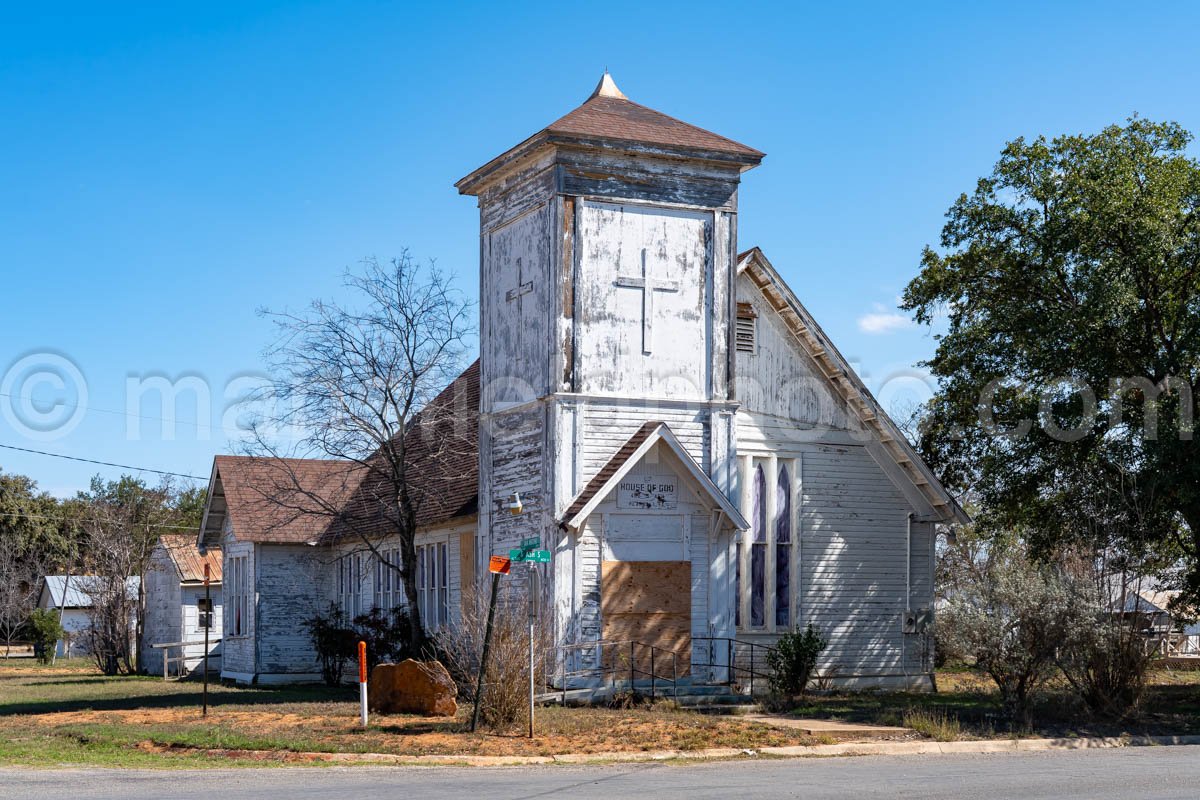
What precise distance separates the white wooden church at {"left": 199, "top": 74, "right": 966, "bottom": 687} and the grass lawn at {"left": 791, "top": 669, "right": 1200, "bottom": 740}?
1.93m

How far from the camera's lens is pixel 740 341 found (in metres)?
26.4

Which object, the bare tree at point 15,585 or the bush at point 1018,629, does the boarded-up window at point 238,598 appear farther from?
the bare tree at point 15,585

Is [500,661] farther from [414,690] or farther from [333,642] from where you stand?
[333,642]

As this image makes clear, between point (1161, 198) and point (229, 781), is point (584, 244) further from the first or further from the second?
point (229, 781)

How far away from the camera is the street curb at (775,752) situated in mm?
15898

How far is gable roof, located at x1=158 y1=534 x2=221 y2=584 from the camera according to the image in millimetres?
38438

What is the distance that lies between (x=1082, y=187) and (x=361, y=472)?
732 inches

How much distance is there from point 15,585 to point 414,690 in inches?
1990

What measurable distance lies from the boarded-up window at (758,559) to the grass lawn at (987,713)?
2002 mm

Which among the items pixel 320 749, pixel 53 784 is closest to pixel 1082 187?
pixel 320 749

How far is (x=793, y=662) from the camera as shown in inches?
956

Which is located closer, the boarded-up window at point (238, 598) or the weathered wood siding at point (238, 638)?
the weathered wood siding at point (238, 638)

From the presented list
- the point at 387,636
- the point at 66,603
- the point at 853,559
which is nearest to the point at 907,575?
the point at 853,559

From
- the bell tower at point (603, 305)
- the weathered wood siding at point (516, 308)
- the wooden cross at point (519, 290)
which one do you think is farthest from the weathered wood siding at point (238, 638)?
the wooden cross at point (519, 290)
